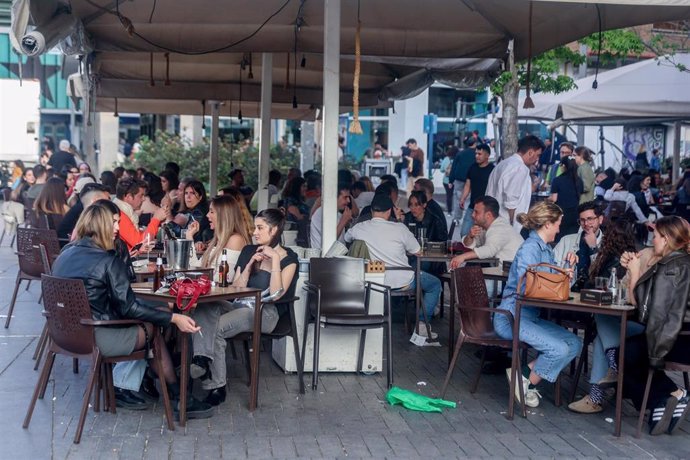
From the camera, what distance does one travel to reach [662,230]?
6469 mm

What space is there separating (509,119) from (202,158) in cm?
929

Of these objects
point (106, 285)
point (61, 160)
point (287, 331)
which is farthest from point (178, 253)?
point (61, 160)

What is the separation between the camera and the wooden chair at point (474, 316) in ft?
22.7

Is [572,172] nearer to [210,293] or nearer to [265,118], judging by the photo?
[265,118]

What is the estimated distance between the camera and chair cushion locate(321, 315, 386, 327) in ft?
23.8

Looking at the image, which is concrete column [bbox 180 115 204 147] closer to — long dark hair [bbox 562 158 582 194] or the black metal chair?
long dark hair [bbox 562 158 582 194]

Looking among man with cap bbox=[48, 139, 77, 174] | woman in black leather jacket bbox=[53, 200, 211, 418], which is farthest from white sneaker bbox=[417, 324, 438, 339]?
man with cap bbox=[48, 139, 77, 174]

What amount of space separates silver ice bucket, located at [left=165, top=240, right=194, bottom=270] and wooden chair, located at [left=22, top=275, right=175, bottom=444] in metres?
1.31

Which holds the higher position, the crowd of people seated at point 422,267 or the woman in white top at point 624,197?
the woman in white top at point 624,197

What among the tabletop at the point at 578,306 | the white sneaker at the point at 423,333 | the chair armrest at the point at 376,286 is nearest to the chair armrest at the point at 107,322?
the chair armrest at the point at 376,286

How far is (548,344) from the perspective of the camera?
6.78 m

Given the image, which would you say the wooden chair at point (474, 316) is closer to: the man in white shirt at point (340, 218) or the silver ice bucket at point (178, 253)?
the silver ice bucket at point (178, 253)

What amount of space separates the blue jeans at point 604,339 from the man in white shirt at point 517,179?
4.41 metres

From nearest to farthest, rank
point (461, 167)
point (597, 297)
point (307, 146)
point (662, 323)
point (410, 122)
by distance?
point (662, 323) → point (597, 297) → point (461, 167) → point (307, 146) → point (410, 122)
